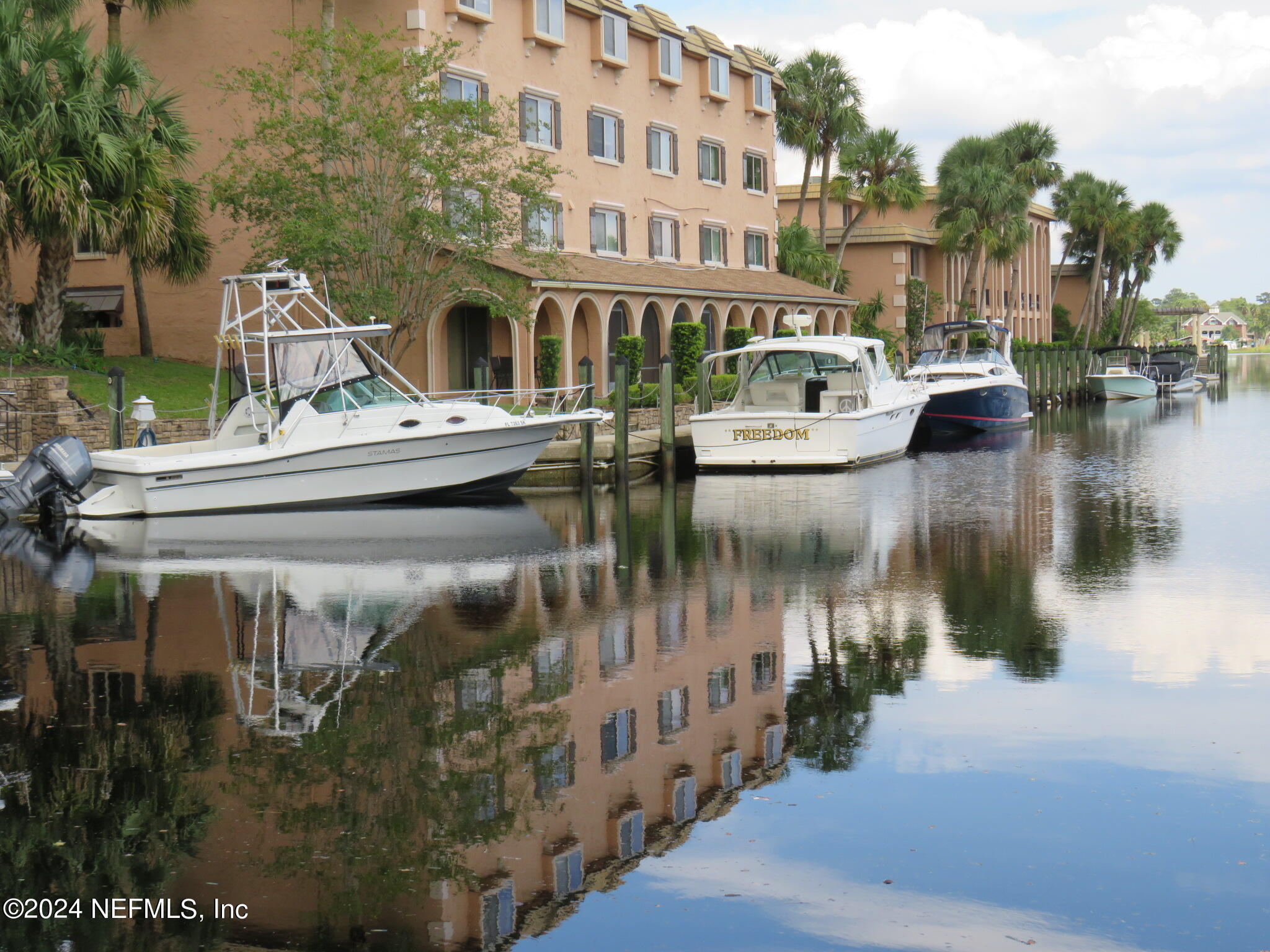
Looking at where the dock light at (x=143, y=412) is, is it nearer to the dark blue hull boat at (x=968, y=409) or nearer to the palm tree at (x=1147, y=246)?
the dark blue hull boat at (x=968, y=409)

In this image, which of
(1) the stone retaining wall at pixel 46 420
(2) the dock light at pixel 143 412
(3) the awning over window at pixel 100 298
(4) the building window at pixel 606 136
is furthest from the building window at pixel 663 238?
(2) the dock light at pixel 143 412

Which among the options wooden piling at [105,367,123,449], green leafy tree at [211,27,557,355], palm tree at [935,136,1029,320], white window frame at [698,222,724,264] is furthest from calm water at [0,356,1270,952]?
→ palm tree at [935,136,1029,320]

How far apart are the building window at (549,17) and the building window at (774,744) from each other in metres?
29.7

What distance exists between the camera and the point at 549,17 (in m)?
35.8

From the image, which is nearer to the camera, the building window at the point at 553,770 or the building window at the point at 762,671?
the building window at the point at 553,770

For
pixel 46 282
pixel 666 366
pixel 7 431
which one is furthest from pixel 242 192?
pixel 666 366

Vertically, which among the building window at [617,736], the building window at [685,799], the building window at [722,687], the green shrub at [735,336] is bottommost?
the building window at [685,799]

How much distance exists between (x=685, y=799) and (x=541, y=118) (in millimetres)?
30665

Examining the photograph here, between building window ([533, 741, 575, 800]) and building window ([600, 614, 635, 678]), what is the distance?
181cm

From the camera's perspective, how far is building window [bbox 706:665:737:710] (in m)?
8.96

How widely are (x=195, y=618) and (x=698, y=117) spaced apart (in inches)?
1342

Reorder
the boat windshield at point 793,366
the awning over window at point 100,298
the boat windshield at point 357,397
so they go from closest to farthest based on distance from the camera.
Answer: the boat windshield at point 357,397
the boat windshield at point 793,366
the awning over window at point 100,298

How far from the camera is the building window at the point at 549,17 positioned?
3531cm

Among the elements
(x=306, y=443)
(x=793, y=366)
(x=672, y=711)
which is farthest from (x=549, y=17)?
(x=672, y=711)
